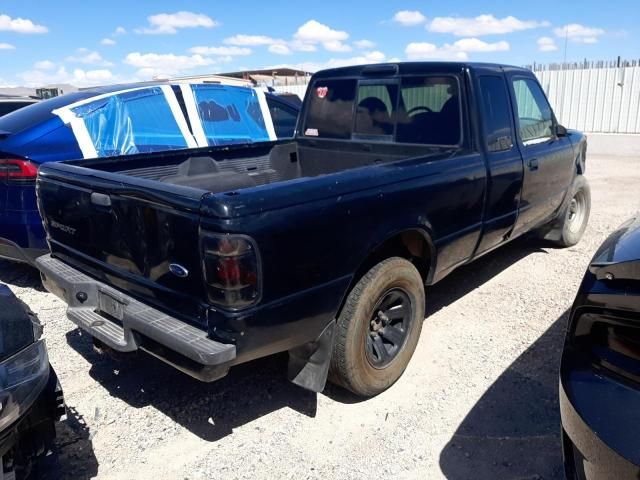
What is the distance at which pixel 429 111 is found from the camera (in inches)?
156

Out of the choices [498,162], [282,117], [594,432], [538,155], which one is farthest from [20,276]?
[594,432]

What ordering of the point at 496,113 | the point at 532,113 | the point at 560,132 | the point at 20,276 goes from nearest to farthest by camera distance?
the point at 496,113, the point at 532,113, the point at 560,132, the point at 20,276

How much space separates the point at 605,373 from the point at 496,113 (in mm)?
2641

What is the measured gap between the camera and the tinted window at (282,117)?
8.16 m

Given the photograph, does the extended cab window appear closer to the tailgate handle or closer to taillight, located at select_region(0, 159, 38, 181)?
the tailgate handle

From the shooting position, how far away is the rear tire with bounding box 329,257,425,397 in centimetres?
289

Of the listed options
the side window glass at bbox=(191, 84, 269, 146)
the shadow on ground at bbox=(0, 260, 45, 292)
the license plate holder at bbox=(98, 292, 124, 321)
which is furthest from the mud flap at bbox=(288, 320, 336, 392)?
the side window glass at bbox=(191, 84, 269, 146)

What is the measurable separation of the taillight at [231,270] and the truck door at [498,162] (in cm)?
218

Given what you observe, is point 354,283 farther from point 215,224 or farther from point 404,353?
point 215,224

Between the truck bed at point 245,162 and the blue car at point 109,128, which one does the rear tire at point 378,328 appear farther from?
the blue car at point 109,128

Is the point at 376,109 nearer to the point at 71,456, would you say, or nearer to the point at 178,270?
the point at 178,270

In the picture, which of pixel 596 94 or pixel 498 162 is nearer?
pixel 498 162

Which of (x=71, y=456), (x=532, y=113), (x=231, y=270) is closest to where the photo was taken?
(x=231, y=270)

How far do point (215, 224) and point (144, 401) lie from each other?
1.61 metres
